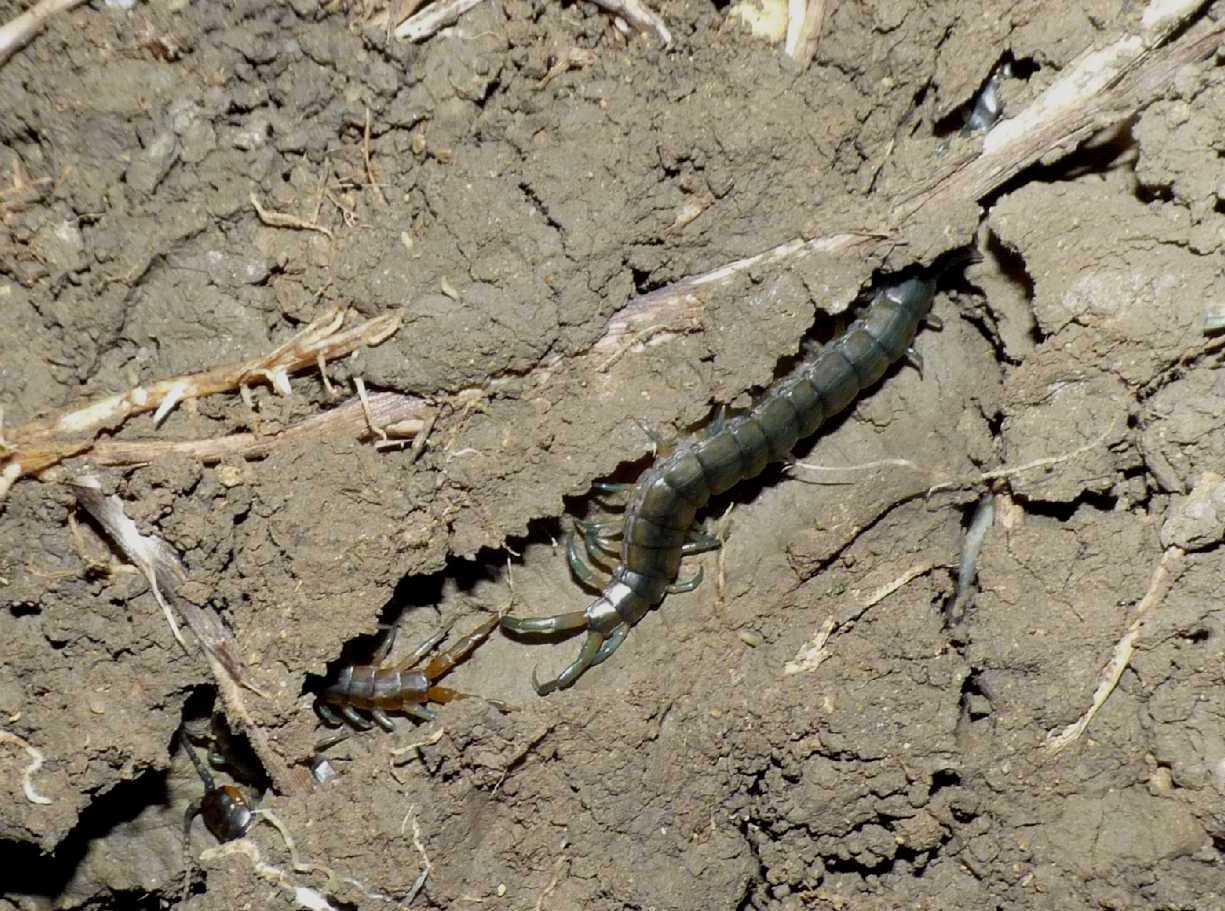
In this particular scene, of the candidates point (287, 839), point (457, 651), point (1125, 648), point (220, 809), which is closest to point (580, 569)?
point (457, 651)

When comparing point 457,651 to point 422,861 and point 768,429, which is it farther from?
point 768,429

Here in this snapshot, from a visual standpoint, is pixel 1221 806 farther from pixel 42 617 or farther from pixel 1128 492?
pixel 42 617

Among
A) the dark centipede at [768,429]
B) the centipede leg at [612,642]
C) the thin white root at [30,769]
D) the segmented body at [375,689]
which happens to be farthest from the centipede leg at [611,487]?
the thin white root at [30,769]

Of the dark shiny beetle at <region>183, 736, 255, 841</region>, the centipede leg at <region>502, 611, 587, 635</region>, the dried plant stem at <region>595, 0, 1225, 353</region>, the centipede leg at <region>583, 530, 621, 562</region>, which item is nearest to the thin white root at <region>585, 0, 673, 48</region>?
the dried plant stem at <region>595, 0, 1225, 353</region>

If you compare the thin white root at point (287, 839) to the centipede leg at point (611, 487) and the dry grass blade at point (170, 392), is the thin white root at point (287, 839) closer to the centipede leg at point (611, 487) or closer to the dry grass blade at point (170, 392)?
the dry grass blade at point (170, 392)

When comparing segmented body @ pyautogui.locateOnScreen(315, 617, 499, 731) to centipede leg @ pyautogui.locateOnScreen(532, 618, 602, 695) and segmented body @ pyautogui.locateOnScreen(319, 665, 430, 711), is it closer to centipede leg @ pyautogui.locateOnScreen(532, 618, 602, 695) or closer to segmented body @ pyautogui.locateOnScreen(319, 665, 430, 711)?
segmented body @ pyautogui.locateOnScreen(319, 665, 430, 711)

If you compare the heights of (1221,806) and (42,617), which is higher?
(42,617)

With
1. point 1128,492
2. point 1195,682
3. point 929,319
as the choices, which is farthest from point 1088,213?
point 1195,682
